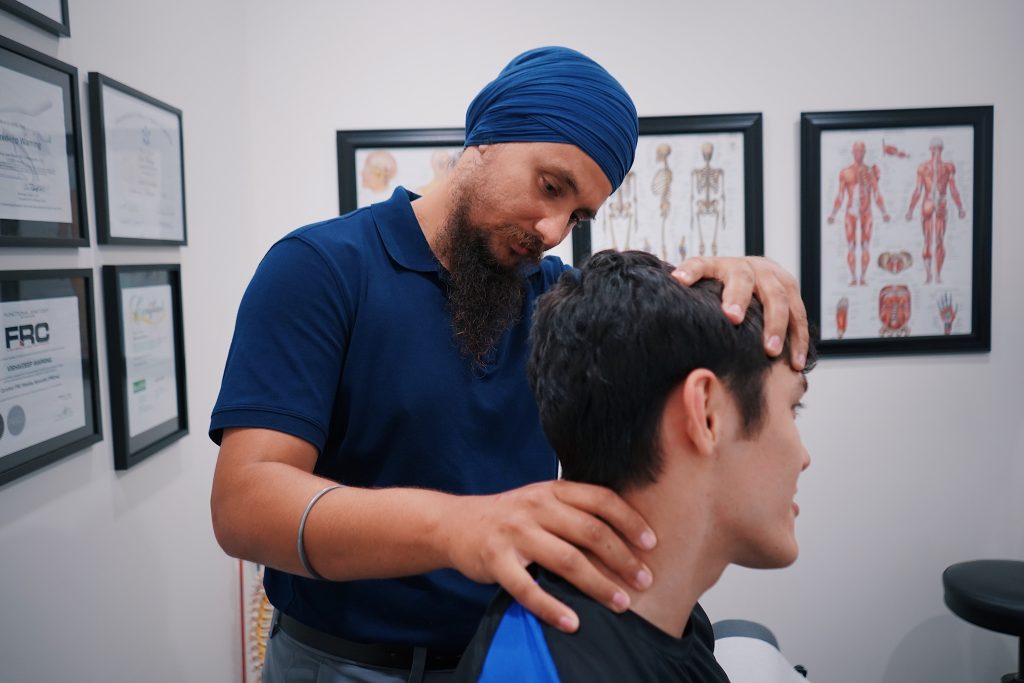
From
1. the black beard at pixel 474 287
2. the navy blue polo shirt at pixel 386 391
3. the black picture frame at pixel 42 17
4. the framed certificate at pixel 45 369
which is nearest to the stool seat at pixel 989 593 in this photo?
the navy blue polo shirt at pixel 386 391

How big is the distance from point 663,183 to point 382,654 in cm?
201

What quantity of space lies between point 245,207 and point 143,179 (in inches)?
29.5

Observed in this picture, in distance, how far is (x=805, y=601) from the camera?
9.37 feet

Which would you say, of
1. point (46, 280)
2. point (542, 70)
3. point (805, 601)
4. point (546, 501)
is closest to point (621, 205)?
point (542, 70)

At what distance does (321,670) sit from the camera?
50.5 inches

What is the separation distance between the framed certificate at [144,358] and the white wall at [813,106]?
781 millimetres

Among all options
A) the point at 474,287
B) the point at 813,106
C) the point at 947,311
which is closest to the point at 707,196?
the point at 813,106

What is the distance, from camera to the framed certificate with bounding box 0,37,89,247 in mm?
1373

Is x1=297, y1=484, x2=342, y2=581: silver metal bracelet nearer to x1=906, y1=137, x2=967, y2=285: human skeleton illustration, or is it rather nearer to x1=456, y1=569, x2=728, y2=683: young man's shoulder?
x1=456, y1=569, x2=728, y2=683: young man's shoulder

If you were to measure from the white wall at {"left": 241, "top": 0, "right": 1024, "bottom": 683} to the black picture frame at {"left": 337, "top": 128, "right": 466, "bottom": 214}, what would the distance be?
2.0 inches

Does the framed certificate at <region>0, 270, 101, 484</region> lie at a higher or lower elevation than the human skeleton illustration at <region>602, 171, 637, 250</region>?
lower

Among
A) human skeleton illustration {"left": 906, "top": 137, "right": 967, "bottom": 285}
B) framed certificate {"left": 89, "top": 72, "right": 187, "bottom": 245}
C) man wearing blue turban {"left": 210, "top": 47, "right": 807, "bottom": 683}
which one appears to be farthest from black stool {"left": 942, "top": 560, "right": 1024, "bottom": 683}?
framed certificate {"left": 89, "top": 72, "right": 187, "bottom": 245}

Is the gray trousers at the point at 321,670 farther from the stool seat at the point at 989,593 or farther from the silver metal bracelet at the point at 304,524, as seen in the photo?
the stool seat at the point at 989,593

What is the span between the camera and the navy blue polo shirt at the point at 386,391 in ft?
3.82
